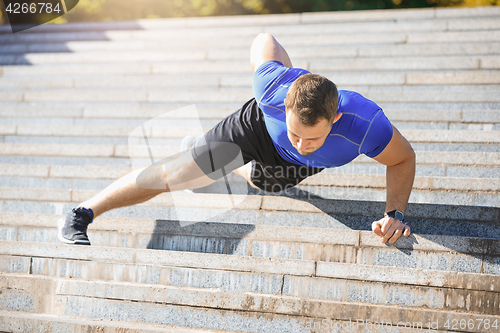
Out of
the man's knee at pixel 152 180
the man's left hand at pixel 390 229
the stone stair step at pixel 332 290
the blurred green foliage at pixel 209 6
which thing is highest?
the blurred green foliage at pixel 209 6

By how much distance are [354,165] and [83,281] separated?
8.04ft

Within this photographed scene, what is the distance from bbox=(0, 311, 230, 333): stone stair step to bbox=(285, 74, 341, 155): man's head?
4.22 feet

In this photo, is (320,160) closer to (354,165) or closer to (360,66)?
(354,165)

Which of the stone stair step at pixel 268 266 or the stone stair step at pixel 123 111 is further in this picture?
the stone stair step at pixel 123 111

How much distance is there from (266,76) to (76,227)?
1736 mm

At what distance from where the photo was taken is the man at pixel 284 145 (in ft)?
7.58

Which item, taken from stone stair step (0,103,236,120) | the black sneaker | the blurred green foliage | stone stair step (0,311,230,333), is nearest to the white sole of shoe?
the black sneaker

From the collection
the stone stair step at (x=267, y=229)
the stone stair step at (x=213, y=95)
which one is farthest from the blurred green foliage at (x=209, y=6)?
the stone stair step at (x=267, y=229)

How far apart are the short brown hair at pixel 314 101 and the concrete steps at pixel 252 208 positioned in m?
0.89

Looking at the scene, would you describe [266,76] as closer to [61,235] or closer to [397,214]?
[397,214]

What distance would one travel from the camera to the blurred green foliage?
12.6 m

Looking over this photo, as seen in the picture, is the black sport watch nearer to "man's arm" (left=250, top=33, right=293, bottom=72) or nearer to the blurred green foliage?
"man's arm" (left=250, top=33, right=293, bottom=72)

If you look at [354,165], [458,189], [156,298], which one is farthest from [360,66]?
[156,298]

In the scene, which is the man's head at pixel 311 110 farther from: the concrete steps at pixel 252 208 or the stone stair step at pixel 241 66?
the stone stair step at pixel 241 66
